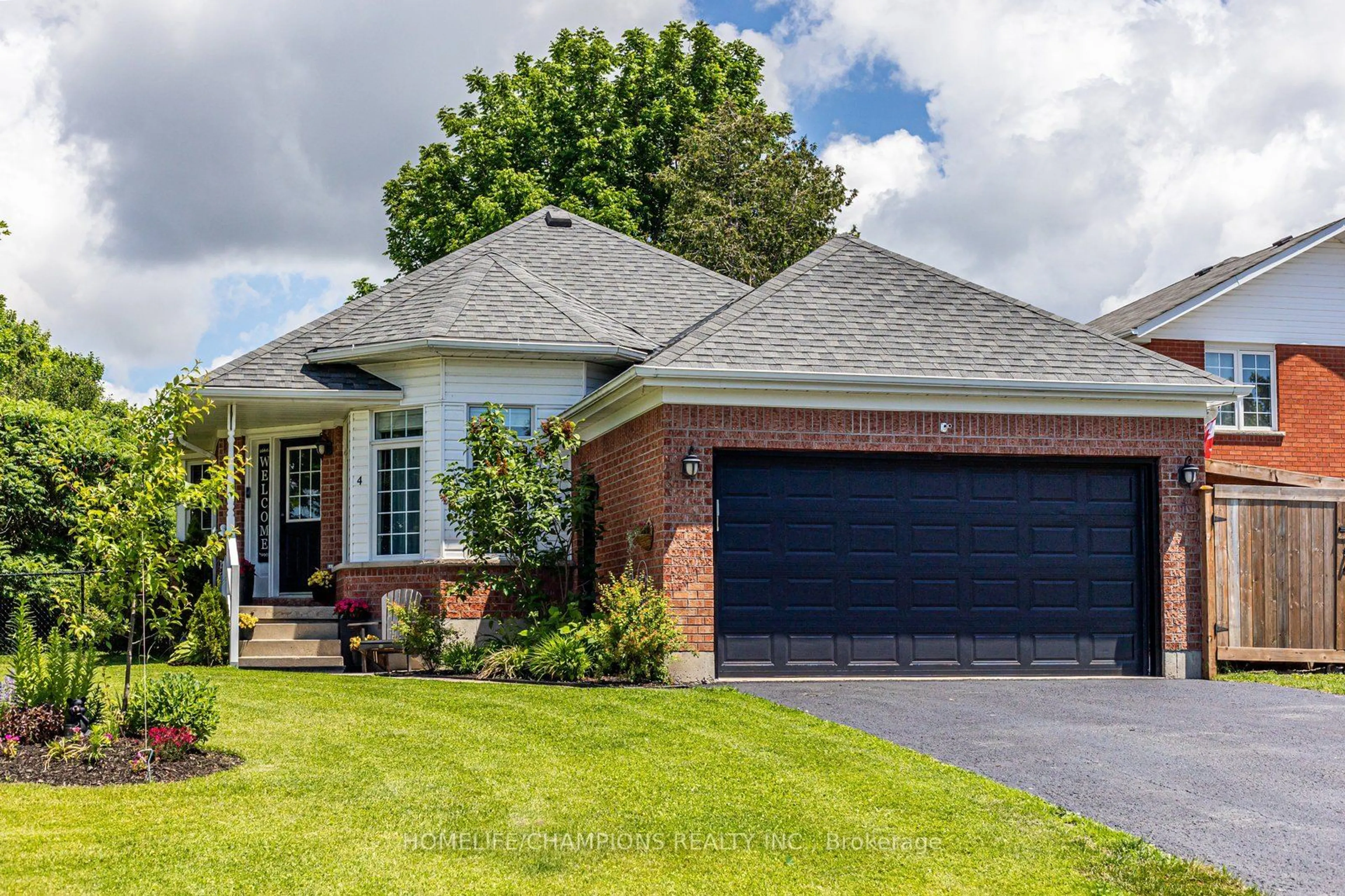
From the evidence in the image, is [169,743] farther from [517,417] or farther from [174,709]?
[517,417]

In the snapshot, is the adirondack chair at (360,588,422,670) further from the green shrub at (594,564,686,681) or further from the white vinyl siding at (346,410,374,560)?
the green shrub at (594,564,686,681)

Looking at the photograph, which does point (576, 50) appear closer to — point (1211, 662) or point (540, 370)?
point (540, 370)

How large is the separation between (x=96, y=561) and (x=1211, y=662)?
1055 cm

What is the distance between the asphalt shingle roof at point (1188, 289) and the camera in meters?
21.6

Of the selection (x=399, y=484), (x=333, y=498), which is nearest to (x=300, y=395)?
(x=399, y=484)

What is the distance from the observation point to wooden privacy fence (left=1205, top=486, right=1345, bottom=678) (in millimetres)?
13578

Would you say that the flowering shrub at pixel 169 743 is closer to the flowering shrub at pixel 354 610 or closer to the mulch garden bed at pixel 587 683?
the mulch garden bed at pixel 587 683

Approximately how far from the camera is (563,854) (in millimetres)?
6328

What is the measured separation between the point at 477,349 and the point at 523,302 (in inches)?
61.9

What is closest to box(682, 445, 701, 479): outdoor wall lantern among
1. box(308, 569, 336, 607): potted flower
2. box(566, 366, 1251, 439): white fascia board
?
box(566, 366, 1251, 439): white fascia board

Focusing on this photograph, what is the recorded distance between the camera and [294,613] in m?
15.9

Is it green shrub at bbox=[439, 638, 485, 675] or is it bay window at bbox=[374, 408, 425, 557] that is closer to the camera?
green shrub at bbox=[439, 638, 485, 675]

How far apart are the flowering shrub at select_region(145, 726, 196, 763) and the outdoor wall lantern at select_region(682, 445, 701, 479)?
564cm

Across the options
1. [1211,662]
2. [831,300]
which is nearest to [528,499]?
[831,300]
